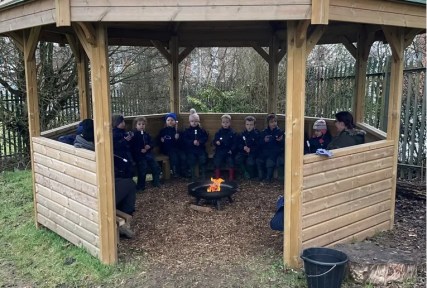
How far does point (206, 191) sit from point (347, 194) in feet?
7.38

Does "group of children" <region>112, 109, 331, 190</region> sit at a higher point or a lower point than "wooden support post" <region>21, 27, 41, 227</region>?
lower

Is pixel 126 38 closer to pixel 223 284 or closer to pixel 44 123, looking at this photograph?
pixel 44 123

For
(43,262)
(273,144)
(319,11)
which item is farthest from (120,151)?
(319,11)

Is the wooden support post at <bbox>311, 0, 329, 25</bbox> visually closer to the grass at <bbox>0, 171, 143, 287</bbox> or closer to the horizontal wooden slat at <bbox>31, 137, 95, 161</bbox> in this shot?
the horizontal wooden slat at <bbox>31, 137, 95, 161</bbox>

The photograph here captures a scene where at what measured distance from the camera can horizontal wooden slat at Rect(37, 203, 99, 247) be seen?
4.91 m

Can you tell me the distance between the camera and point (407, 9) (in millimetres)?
4781

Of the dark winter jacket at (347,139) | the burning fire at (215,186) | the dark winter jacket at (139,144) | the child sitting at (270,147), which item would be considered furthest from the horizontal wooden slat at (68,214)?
the child sitting at (270,147)

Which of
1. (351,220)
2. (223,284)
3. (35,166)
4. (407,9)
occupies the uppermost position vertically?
(407,9)

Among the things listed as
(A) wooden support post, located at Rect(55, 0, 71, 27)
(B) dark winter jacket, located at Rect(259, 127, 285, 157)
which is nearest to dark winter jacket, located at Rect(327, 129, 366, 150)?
(B) dark winter jacket, located at Rect(259, 127, 285, 157)

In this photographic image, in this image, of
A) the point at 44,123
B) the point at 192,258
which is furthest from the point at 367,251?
the point at 44,123

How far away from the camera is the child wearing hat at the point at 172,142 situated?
27.0ft

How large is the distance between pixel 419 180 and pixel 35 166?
623cm

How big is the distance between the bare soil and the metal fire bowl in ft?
0.81

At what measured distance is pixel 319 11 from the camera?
381 cm
